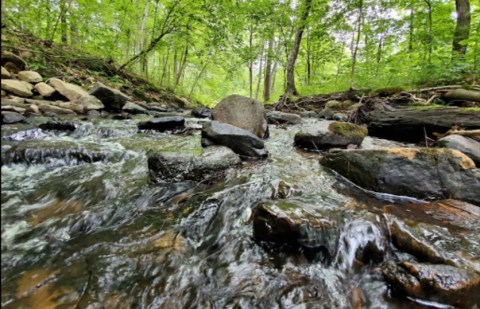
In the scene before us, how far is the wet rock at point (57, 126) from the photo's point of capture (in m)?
5.15

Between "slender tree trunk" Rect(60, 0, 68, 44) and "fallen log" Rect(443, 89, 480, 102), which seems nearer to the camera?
"fallen log" Rect(443, 89, 480, 102)

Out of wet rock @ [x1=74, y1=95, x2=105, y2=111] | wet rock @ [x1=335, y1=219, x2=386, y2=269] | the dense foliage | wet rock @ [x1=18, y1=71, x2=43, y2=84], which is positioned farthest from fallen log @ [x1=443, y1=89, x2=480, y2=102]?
wet rock @ [x1=18, y1=71, x2=43, y2=84]

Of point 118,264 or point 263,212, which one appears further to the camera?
point 263,212

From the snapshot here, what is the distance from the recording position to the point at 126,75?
1219 cm

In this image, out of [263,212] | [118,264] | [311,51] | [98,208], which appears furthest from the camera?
[311,51]

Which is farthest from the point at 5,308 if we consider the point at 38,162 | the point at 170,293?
the point at 38,162

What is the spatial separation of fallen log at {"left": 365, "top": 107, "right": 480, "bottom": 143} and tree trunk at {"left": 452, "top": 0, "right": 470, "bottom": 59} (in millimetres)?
3697

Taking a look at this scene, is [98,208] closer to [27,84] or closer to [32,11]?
[27,84]

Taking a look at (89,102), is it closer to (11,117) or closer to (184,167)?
(11,117)

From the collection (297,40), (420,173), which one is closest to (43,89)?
(420,173)

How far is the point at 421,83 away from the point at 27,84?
10410 millimetres

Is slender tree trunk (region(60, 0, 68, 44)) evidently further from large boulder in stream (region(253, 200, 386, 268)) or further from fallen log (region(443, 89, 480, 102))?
fallen log (region(443, 89, 480, 102))

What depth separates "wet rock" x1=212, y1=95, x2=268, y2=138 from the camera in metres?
5.95

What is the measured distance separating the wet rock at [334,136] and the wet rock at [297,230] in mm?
2843
